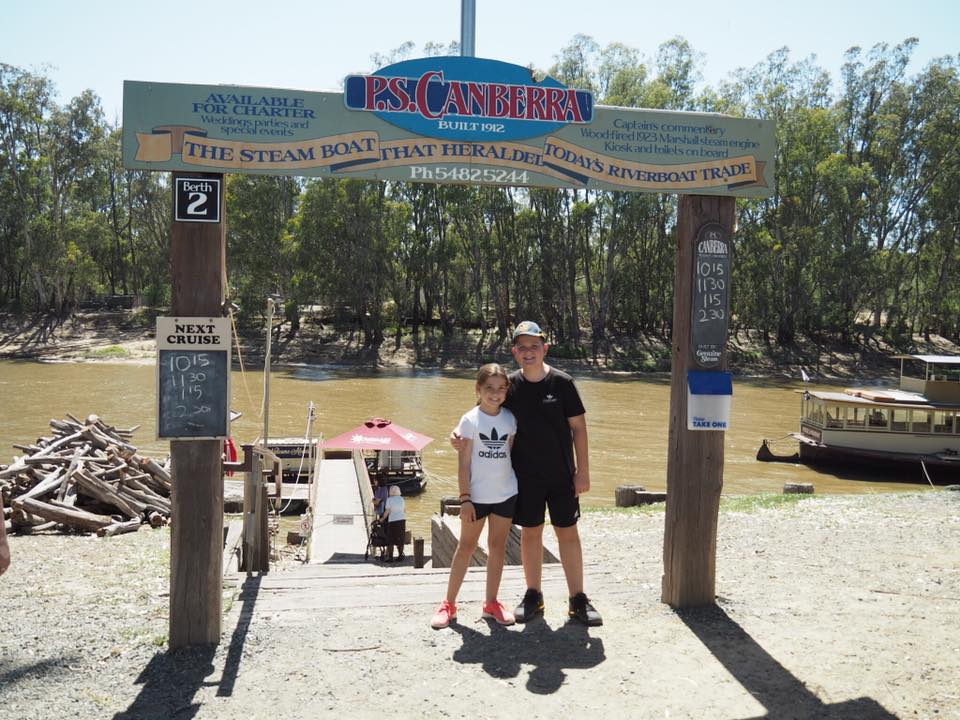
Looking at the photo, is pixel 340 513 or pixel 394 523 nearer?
pixel 394 523

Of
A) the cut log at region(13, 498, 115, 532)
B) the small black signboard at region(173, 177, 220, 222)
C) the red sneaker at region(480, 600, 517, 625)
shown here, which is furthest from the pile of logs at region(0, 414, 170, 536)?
the small black signboard at region(173, 177, 220, 222)

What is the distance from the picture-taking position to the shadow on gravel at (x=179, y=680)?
3.98 metres

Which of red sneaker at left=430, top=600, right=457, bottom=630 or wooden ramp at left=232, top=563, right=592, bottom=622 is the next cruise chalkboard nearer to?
wooden ramp at left=232, top=563, right=592, bottom=622

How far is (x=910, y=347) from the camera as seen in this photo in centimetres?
4909

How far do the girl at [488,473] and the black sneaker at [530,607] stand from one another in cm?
6

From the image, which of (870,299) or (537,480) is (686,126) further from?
(870,299)

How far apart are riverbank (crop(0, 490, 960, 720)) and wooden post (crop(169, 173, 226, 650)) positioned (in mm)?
205

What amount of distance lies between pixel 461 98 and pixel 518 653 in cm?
304

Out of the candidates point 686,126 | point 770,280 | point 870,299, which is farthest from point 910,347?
point 686,126

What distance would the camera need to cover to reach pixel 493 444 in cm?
494

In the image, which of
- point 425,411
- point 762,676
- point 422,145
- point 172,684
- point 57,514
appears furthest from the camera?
point 425,411

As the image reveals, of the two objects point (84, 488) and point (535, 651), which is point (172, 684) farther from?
point (84, 488)

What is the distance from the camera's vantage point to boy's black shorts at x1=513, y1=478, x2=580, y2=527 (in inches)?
197

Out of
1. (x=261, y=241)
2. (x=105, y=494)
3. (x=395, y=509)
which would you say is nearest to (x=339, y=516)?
(x=395, y=509)
